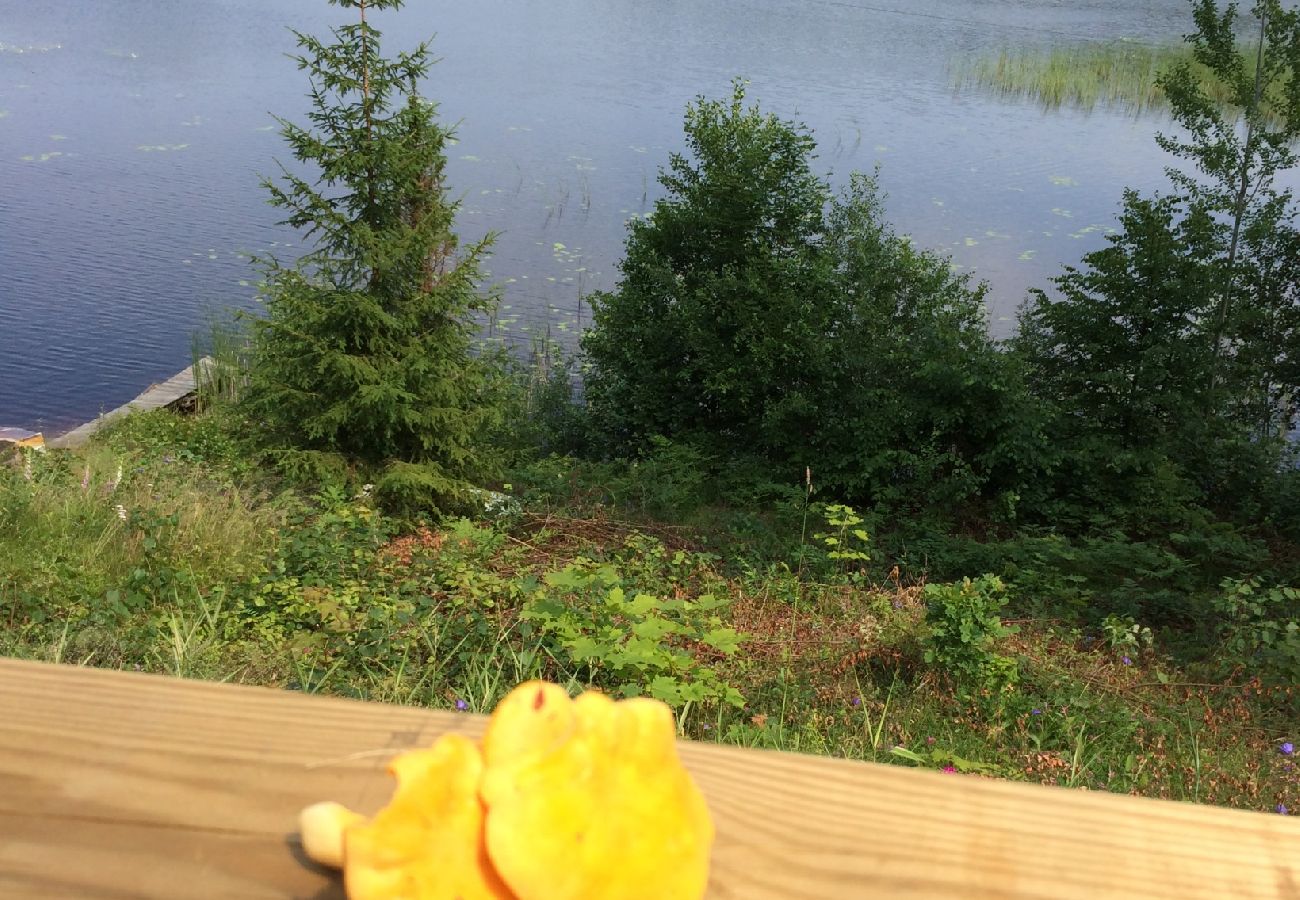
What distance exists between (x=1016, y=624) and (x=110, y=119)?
71.9 ft

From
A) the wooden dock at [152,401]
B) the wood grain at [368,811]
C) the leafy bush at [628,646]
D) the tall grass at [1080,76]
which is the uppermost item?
the tall grass at [1080,76]

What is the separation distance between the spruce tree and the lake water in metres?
3.14

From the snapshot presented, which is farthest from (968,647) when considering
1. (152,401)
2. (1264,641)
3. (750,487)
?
(152,401)

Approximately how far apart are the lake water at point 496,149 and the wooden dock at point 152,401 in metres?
0.55

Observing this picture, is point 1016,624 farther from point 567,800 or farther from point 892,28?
point 892,28

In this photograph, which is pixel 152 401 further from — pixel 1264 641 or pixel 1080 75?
pixel 1080 75

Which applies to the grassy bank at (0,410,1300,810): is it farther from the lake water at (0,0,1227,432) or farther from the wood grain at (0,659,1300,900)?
the lake water at (0,0,1227,432)

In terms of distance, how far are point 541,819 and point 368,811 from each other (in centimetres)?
21

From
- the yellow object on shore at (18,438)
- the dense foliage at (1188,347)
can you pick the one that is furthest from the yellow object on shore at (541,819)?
the yellow object on shore at (18,438)

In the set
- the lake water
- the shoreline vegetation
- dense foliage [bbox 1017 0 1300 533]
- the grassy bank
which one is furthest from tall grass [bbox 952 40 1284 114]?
the grassy bank

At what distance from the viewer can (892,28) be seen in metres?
35.0

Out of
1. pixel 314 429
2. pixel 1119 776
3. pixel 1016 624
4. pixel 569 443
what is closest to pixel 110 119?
pixel 569 443

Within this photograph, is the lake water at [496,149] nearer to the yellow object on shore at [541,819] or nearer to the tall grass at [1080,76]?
the tall grass at [1080,76]

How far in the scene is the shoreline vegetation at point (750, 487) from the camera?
4160mm
